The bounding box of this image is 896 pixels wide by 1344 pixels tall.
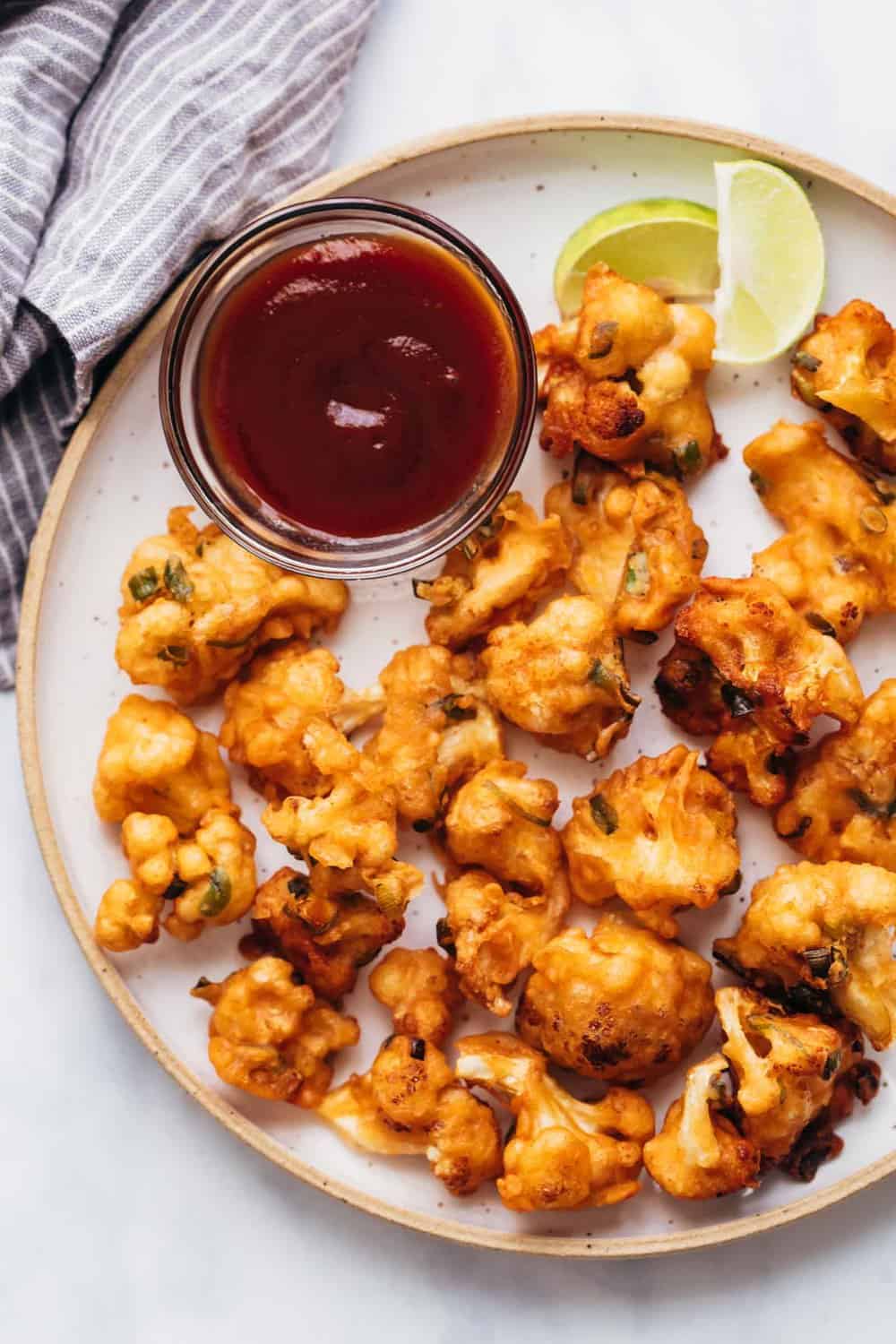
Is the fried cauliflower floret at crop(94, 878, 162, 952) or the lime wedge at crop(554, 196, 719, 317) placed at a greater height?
the lime wedge at crop(554, 196, 719, 317)

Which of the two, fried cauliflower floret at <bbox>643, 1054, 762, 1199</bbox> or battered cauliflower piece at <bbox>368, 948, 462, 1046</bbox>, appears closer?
fried cauliflower floret at <bbox>643, 1054, 762, 1199</bbox>

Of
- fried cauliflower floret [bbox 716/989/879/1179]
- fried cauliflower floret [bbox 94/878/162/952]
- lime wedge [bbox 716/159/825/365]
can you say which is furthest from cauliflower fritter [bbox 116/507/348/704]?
fried cauliflower floret [bbox 716/989/879/1179]

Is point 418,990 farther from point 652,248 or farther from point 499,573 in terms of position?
point 652,248

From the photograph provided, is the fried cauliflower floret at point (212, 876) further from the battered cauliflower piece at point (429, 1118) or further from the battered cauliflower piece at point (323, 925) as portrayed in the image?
the battered cauliflower piece at point (429, 1118)

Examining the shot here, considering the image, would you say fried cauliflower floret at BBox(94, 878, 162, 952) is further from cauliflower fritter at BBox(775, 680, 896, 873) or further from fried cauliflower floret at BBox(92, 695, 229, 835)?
cauliflower fritter at BBox(775, 680, 896, 873)

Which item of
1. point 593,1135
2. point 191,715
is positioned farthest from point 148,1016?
point 593,1135

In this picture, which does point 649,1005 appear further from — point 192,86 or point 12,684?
point 192,86
